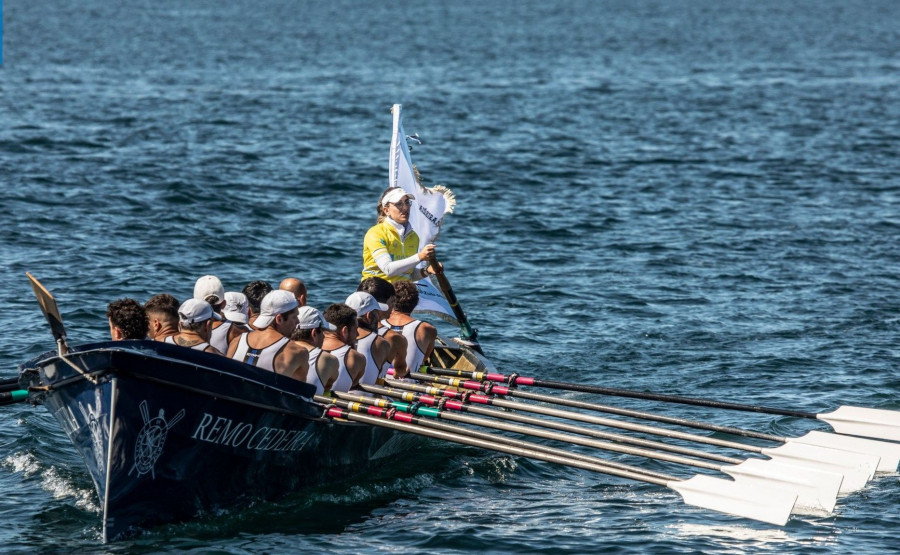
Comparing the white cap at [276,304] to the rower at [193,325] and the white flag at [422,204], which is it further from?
the white flag at [422,204]

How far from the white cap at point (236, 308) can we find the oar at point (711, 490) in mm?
2154

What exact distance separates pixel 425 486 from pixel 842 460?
4.52m

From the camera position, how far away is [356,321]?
42.4 feet

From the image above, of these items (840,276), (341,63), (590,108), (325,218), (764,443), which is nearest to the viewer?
(764,443)

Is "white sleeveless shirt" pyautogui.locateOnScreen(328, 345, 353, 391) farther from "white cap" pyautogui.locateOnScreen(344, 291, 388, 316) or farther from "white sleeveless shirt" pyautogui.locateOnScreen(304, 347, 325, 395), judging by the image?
"white cap" pyautogui.locateOnScreen(344, 291, 388, 316)

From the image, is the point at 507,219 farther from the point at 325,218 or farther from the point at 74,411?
the point at 74,411

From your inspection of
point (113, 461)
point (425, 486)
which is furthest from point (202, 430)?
point (425, 486)

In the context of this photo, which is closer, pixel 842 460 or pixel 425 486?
pixel 842 460

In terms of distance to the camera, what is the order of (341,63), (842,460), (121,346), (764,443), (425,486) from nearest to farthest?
(121,346) < (842,460) < (425,486) < (764,443) < (341,63)

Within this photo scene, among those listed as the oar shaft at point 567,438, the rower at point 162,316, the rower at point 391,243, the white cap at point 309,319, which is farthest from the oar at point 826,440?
the rower at point 162,316

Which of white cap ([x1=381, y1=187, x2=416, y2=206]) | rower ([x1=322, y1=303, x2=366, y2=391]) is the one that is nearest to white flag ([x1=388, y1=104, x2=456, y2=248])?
white cap ([x1=381, y1=187, x2=416, y2=206])

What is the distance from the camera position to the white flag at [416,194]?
17.2 meters

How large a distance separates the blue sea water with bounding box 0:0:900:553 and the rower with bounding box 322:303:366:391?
3.80 feet

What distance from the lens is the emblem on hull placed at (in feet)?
36.0
